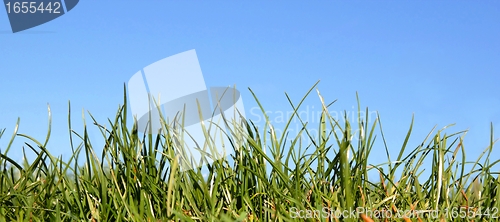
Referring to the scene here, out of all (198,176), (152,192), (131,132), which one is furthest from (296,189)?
(131,132)

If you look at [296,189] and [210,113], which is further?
[210,113]

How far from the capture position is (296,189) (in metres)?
1.45

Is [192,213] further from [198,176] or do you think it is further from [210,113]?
[210,113]

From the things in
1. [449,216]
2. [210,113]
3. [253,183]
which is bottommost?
[449,216]

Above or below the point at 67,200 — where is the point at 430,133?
above

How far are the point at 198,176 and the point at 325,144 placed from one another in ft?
1.37

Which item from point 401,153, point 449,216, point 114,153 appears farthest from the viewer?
point 401,153

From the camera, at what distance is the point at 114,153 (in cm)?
155

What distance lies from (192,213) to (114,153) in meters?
0.31

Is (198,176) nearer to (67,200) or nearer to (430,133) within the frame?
(67,200)

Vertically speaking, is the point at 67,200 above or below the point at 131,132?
below

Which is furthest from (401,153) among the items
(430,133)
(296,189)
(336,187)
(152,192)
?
(152,192)

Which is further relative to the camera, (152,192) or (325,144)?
(325,144)

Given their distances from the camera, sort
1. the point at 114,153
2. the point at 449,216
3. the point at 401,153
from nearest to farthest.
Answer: the point at 449,216 → the point at 114,153 → the point at 401,153
